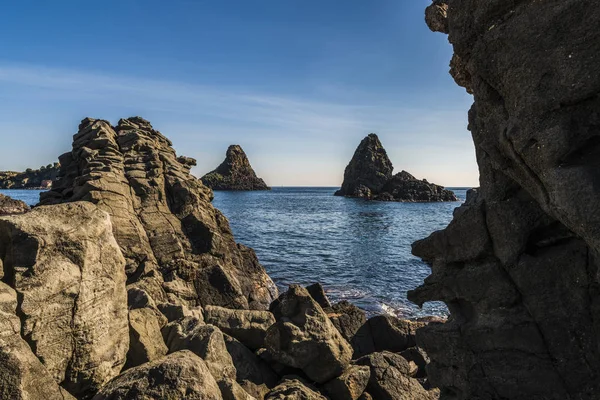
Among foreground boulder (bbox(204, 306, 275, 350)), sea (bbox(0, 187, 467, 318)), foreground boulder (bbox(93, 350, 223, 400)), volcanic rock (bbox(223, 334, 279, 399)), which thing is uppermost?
foreground boulder (bbox(93, 350, 223, 400))

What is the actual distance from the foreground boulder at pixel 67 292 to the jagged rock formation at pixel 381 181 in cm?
15322

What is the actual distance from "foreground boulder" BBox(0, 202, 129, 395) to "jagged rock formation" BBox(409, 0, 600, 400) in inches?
303

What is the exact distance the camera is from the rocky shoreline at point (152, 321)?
715 centimetres

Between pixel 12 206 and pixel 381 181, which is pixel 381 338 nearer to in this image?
pixel 12 206

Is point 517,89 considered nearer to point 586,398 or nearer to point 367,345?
point 586,398

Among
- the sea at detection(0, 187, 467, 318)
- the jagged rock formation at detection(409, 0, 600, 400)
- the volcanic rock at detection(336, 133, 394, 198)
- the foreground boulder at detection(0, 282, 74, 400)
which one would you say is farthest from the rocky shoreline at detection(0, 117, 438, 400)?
the volcanic rock at detection(336, 133, 394, 198)

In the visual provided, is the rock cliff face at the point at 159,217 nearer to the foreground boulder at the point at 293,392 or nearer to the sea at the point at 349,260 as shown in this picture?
the sea at the point at 349,260

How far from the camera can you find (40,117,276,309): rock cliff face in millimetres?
20312

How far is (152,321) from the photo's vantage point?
10.6 meters

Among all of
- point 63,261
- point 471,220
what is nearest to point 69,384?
point 63,261

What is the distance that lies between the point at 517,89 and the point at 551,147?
4.28ft

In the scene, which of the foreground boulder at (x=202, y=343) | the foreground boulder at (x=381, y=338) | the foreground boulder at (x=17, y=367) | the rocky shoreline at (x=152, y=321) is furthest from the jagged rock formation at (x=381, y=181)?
the foreground boulder at (x=17, y=367)

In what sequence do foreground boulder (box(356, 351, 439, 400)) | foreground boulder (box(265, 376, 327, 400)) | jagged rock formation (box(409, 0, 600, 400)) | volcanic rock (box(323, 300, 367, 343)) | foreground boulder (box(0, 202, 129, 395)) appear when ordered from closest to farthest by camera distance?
jagged rock formation (box(409, 0, 600, 400)) → foreground boulder (box(0, 202, 129, 395)) → foreground boulder (box(265, 376, 327, 400)) → foreground boulder (box(356, 351, 439, 400)) → volcanic rock (box(323, 300, 367, 343))

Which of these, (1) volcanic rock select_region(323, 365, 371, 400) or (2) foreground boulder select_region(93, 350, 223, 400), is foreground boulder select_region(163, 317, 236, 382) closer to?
(2) foreground boulder select_region(93, 350, 223, 400)
